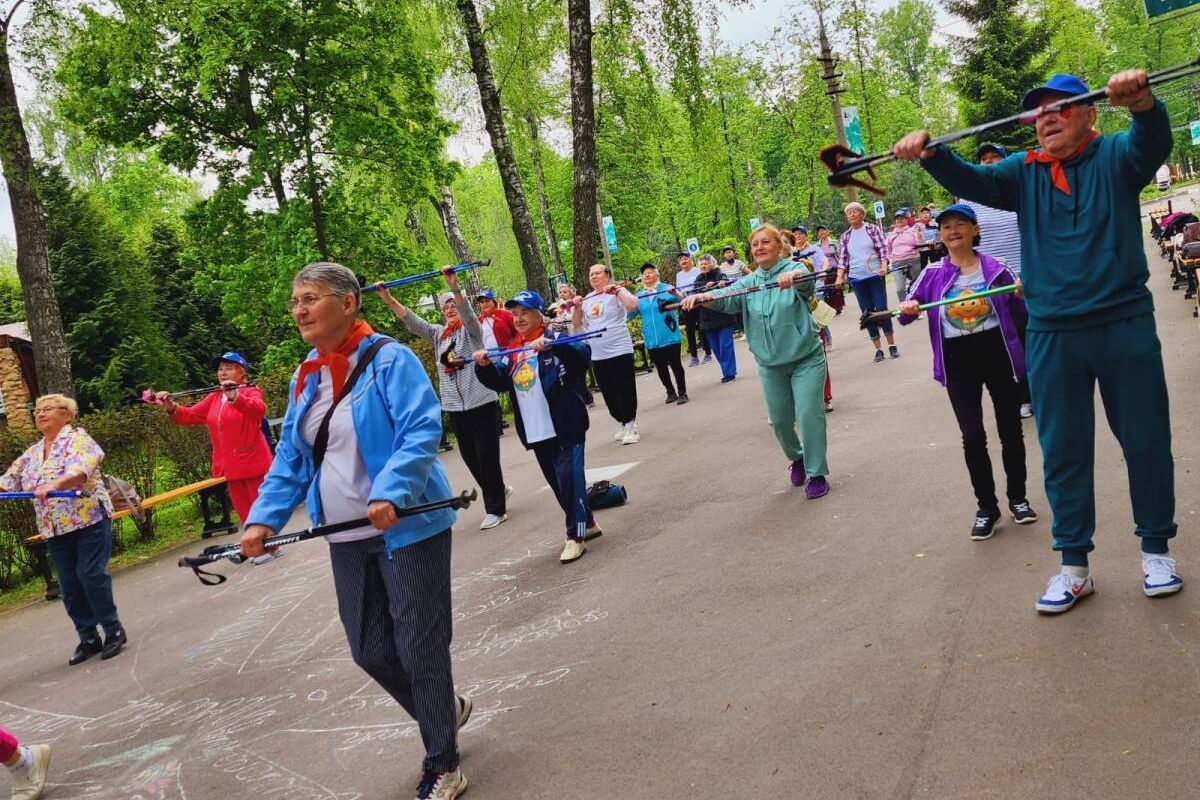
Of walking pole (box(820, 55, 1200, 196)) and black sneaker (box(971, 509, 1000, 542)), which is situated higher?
walking pole (box(820, 55, 1200, 196))

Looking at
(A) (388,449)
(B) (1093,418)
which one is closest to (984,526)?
(B) (1093,418)

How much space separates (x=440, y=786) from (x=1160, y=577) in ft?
9.96

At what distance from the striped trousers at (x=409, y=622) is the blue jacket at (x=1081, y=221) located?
8.42ft

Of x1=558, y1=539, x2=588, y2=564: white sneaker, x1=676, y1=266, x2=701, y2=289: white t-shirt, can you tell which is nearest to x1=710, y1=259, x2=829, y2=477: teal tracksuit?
x1=558, y1=539, x2=588, y2=564: white sneaker

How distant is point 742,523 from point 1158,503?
3.05 m

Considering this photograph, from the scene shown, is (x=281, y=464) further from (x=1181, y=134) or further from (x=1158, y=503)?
(x=1181, y=134)

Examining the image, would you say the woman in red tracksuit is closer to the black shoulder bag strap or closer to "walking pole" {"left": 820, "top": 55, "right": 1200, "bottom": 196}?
the black shoulder bag strap

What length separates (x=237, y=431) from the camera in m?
9.48

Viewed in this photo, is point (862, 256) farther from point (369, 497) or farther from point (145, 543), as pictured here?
point (369, 497)

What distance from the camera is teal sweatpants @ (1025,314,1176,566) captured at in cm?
384

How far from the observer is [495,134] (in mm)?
17125

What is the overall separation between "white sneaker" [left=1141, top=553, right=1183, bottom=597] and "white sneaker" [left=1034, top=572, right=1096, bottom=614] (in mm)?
223

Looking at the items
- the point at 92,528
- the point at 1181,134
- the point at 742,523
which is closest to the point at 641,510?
the point at 742,523

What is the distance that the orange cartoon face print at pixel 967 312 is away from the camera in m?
5.29
